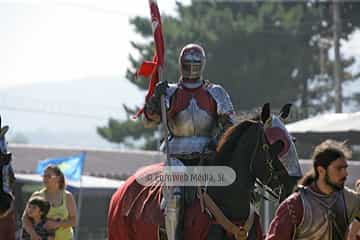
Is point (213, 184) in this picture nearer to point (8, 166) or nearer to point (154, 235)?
point (154, 235)

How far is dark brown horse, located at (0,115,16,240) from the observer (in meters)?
9.45

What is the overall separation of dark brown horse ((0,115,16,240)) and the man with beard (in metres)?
2.69

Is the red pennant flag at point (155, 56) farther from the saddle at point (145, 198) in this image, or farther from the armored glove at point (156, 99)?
the saddle at point (145, 198)

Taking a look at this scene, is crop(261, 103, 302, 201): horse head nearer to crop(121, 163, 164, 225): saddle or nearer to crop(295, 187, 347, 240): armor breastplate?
crop(121, 163, 164, 225): saddle

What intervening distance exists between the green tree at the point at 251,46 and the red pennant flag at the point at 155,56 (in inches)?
1118

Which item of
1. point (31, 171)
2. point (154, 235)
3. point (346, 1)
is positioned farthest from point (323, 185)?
point (346, 1)

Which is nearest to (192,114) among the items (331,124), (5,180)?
(5,180)

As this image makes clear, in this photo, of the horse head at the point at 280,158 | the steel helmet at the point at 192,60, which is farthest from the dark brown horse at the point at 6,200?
the horse head at the point at 280,158

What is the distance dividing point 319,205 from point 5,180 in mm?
3102

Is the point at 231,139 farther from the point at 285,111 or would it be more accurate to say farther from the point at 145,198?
the point at 145,198

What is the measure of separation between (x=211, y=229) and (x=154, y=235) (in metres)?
0.70

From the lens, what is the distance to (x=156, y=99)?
10.1m

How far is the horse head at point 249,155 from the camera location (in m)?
9.41

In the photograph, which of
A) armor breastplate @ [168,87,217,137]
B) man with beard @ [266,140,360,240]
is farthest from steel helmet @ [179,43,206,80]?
man with beard @ [266,140,360,240]
